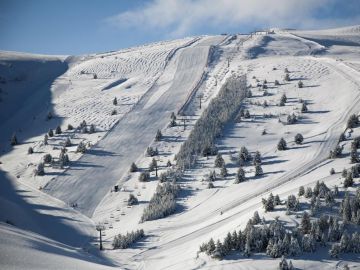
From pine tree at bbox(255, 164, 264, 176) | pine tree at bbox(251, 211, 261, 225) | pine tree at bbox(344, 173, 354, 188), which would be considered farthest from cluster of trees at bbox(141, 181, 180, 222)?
pine tree at bbox(344, 173, 354, 188)

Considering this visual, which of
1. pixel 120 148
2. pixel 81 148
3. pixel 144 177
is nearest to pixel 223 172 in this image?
pixel 144 177

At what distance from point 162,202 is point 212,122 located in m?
18.5

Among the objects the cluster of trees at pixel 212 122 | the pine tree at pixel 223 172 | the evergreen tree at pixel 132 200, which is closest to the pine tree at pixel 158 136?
the cluster of trees at pixel 212 122

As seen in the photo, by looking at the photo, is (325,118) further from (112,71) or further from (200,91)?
(112,71)

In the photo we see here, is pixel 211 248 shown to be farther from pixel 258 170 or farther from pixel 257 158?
pixel 257 158

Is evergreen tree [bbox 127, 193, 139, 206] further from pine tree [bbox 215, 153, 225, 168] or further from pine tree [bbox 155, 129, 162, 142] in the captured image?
pine tree [bbox 155, 129, 162, 142]

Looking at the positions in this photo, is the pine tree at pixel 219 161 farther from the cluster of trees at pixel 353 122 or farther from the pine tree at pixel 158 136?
the cluster of trees at pixel 353 122

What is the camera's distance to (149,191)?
44906 mm

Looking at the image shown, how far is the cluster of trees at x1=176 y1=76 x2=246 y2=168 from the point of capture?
49.9 metres

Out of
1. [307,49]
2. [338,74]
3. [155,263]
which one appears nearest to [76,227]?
[155,263]

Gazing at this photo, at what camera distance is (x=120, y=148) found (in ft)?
189

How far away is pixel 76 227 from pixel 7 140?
31425mm

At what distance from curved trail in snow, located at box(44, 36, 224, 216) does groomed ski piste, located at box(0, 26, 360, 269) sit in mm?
229

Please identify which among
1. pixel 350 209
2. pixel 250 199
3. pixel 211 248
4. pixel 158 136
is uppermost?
pixel 158 136
